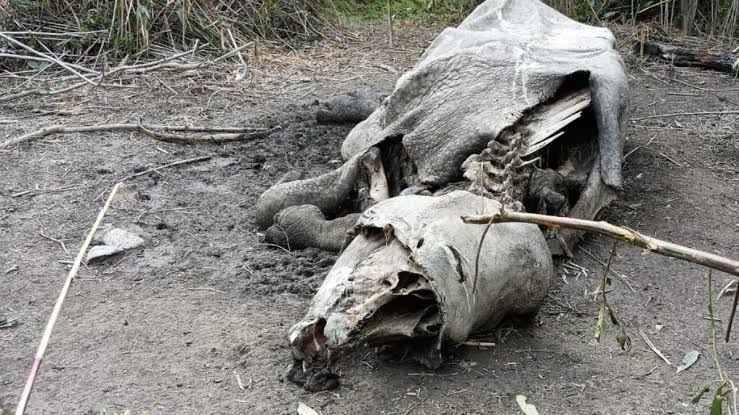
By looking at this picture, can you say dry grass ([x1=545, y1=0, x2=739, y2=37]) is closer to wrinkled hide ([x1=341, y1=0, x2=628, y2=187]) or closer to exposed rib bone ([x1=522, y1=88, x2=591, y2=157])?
wrinkled hide ([x1=341, y1=0, x2=628, y2=187])

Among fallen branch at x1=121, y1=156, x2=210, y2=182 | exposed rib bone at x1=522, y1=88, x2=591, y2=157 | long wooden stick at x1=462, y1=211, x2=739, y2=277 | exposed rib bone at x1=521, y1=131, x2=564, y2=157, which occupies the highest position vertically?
long wooden stick at x1=462, y1=211, x2=739, y2=277

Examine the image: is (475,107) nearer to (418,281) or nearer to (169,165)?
(418,281)

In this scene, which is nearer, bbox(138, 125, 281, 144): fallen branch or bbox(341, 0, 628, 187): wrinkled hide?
bbox(341, 0, 628, 187): wrinkled hide

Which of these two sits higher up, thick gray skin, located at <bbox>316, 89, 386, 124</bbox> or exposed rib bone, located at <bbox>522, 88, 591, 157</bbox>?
exposed rib bone, located at <bbox>522, 88, 591, 157</bbox>

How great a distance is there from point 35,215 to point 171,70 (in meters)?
2.63

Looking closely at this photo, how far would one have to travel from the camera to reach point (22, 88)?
615 cm

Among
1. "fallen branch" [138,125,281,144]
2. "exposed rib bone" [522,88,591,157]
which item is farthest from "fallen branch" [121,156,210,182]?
"exposed rib bone" [522,88,591,157]

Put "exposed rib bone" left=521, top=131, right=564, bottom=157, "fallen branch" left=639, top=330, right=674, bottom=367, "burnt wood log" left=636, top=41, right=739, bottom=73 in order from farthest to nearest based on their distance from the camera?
"burnt wood log" left=636, top=41, right=739, bottom=73 < "exposed rib bone" left=521, top=131, right=564, bottom=157 < "fallen branch" left=639, top=330, right=674, bottom=367

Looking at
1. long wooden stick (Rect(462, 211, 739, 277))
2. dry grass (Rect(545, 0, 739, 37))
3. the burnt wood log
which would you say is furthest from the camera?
dry grass (Rect(545, 0, 739, 37))

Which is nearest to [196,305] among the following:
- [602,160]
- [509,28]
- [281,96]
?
[602,160]

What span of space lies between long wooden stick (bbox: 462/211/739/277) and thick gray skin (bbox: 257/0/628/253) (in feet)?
6.05

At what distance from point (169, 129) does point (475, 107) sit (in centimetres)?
235

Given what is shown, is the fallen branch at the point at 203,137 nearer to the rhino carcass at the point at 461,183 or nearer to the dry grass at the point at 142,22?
the rhino carcass at the point at 461,183

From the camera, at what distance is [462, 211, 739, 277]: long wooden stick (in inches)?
56.5
